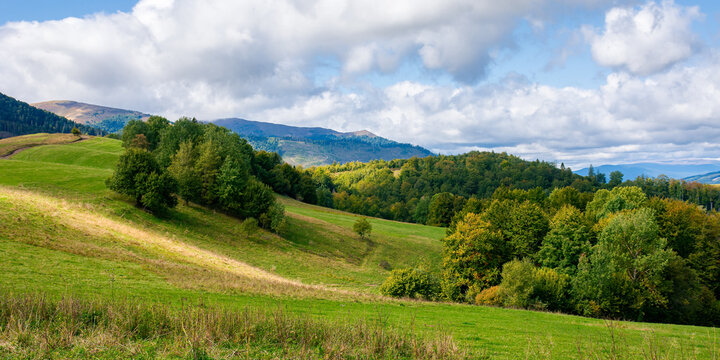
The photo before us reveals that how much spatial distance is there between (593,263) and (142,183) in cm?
5634

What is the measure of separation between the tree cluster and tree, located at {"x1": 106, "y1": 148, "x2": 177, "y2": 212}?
39260 mm

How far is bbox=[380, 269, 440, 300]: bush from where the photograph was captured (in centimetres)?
3503

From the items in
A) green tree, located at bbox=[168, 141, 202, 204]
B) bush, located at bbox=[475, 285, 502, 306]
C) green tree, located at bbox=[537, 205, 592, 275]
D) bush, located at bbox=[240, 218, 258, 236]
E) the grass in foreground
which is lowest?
bush, located at bbox=[475, 285, 502, 306]

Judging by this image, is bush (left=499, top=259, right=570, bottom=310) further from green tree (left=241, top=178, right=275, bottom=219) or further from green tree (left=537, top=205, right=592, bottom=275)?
green tree (left=241, top=178, right=275, bottom=219)

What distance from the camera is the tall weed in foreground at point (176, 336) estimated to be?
9492 millimetres

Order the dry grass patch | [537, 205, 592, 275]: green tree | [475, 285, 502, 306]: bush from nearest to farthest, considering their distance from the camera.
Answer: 1. the dry grass patch
2. [475, 285, 502, 306]: bush
3. [537, 205, 592, 275]: green tree

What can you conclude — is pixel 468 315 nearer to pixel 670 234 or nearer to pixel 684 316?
pixel 684 316

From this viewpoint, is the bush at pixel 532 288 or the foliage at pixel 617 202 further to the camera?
the foliage at pixel 617 202

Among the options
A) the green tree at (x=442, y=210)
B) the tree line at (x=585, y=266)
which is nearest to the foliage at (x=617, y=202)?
the tree line at (x=585, y=266)

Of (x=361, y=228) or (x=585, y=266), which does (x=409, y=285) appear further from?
(x=361, y=228)

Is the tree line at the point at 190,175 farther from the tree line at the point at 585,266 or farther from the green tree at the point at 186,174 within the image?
the tree line at the point at 585,266

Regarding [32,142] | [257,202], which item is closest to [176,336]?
[257,202]

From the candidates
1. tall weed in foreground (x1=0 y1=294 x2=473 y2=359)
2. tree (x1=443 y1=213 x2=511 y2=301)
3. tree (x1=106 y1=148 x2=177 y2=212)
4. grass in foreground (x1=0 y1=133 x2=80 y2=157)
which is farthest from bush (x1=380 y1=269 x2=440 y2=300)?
grass in foreground (x1=0 y1=133 x2=80 y2=157)

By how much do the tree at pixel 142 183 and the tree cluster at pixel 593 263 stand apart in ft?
129
